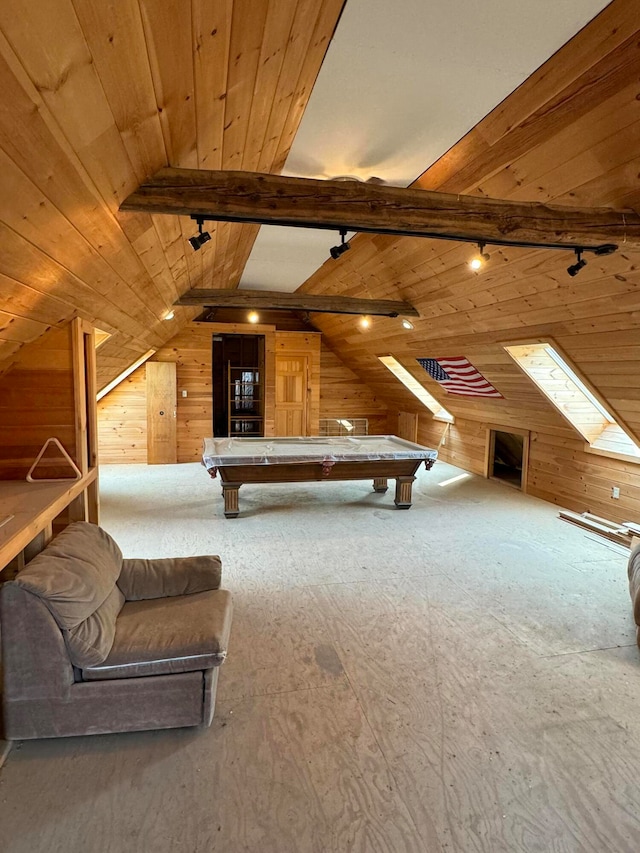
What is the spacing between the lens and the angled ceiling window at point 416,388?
757 centimetres

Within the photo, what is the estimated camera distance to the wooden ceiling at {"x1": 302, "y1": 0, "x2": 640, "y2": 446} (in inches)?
71.4

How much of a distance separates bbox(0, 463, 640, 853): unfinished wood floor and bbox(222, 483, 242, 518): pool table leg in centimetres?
100

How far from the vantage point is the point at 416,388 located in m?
7.91

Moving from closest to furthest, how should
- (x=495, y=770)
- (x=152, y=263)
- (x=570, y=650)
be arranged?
1. (x=495, y=770)
2. (x=570, y=650)
3. (x=152, y=263)

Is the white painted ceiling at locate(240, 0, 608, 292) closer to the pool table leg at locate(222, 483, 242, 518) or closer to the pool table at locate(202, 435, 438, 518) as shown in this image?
the pool table at locate(202, 435, 438, 518)

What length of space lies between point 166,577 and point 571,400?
4.45m

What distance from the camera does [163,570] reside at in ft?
8.04

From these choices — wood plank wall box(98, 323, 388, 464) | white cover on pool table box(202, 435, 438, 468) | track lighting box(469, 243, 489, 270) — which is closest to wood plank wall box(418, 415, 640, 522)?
white cover on pool table box(202, 435, 438, 468)

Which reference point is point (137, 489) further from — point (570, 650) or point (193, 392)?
point (570, 650)

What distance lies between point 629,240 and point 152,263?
288 centimetres

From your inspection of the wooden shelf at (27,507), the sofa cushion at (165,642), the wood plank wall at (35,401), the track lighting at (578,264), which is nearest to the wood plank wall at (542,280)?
the track lighting at (578,264)

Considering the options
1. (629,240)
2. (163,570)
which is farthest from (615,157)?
(163,570)

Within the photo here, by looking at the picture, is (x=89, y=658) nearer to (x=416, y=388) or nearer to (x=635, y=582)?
(x=635, y=582)

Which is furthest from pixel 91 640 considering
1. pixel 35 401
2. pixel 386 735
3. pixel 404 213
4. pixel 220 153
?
pixel 404 213
